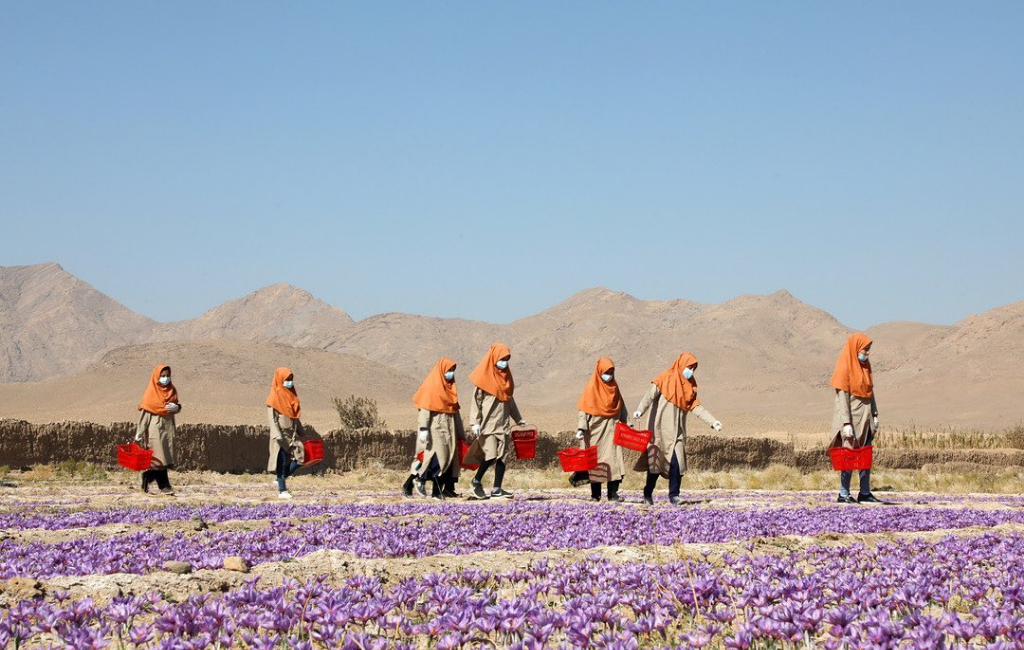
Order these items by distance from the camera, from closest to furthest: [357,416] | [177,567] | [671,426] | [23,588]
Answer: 1. [23,588]
2. [177,567]
3. [671,426]
4. [357,416]

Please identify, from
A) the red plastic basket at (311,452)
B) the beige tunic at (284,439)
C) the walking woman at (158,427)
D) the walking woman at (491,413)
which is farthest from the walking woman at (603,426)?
the walking woman at (158,427)

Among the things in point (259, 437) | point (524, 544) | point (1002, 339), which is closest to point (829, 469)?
point (259, 437)

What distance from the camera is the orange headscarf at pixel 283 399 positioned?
589 inches

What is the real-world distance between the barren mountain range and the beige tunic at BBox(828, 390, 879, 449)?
27.2 meters

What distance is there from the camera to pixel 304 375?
65.4m

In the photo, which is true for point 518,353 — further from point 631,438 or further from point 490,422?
point 631,438

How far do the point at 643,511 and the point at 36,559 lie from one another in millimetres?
6031

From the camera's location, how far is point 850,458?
13.2 m

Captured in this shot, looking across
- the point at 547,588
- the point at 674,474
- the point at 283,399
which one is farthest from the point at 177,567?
the point at 283,399

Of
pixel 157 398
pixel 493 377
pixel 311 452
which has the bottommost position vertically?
pixel 311 452

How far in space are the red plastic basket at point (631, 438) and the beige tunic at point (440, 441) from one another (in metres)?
2.32

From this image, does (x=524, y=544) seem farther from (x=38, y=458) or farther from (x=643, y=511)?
(x=38, y=458)

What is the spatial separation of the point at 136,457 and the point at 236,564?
897 cm

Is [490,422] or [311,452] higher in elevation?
[490,422]
